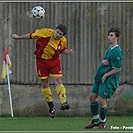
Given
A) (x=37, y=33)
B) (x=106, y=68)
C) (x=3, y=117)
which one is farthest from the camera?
(x=3, y=117)

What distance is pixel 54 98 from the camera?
1777 cm

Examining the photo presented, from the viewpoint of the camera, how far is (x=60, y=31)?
Answer: 44.1 feet

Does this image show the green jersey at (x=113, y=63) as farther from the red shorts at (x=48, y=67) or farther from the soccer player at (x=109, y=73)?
the red shorts at (x=48, y=67)

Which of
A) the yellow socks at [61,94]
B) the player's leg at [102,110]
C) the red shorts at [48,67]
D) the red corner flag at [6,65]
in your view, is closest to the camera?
the player's leg at [102,110]

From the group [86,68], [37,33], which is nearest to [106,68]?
[37,33]

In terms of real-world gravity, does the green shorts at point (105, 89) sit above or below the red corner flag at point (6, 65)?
above

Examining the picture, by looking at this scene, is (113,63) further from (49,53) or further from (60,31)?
(49,53)

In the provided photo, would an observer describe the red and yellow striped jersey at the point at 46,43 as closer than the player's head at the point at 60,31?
No

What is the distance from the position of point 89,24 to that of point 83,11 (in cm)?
38

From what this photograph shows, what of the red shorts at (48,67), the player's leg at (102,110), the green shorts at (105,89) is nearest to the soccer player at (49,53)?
the red shorts at (48,67)

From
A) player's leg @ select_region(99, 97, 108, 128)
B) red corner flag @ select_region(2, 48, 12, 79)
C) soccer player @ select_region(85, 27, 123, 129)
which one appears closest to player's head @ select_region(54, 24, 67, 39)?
soccer player @ select_region(85, 27, 123, 129)

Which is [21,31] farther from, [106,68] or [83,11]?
[106,68]

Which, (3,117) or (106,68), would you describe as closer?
(106,68)

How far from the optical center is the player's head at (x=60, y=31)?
13391mm
